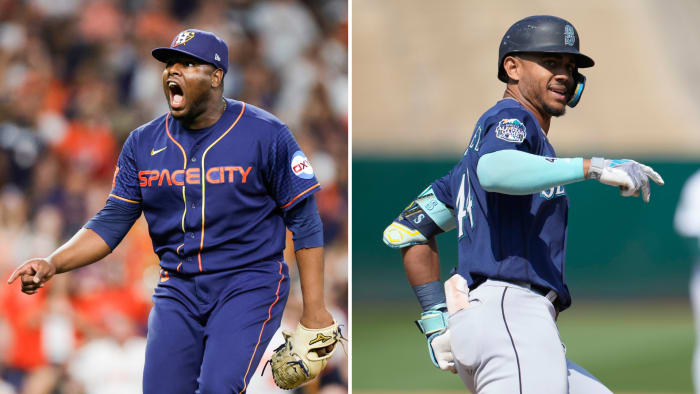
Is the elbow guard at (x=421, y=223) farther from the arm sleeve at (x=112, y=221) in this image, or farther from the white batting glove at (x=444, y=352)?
the arm sleeve at (x=112, y=221)

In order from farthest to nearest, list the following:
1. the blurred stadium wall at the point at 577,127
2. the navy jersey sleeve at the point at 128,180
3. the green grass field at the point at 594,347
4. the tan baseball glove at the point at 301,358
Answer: the blurred stadium wall at the point at 577,127 → the green grass field at the point at 594,347 → the navy jersey sleeve at the point at 128,180 → the tan baseball glove at the point at 301,358

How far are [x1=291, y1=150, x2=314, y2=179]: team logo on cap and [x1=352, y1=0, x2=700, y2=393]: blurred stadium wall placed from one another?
6187mm

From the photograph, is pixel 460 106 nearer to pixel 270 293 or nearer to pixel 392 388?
pixel 392 388

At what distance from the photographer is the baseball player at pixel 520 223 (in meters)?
2.67

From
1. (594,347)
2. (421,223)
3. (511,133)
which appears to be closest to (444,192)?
(421,223)

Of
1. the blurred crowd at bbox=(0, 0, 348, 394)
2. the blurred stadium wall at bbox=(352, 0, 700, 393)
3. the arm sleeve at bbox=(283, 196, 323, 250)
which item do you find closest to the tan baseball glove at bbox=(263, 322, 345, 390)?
the arm sleeve at bbox=(283, 196, 323, 250)

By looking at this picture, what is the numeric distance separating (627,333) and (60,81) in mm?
6338

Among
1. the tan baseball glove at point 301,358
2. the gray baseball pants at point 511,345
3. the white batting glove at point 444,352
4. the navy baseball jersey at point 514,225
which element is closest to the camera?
the gray baseball pants at point 511,345

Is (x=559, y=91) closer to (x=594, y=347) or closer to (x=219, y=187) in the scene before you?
(x=219, y=187)

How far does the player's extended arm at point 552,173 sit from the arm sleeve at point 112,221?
1.77m

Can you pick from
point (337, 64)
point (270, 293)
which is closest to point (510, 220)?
point (270, 293)

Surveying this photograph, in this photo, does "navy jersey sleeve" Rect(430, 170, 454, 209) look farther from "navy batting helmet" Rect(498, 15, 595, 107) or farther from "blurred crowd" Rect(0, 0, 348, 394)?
"blurred crowd" Rect(0, 0, 348, 394)

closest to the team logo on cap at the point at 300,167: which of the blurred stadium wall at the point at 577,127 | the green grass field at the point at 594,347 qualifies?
the green grass field at the point at 594,347

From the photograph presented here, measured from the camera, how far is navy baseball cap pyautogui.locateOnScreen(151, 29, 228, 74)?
3.55 m
